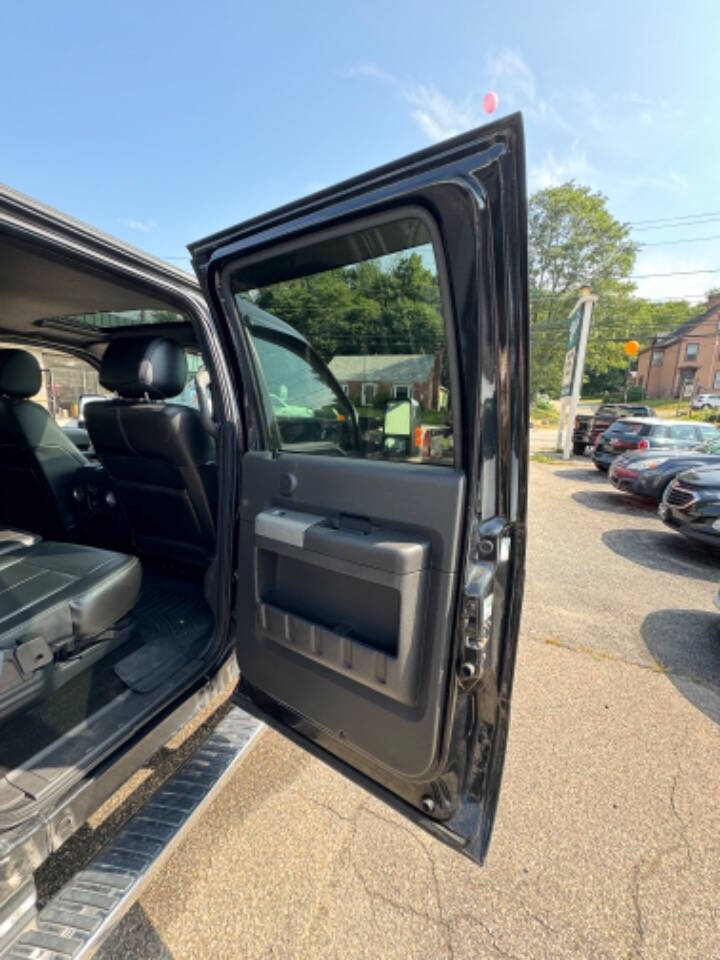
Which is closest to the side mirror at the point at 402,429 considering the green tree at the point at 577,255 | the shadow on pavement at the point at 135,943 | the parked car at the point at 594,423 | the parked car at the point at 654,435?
the shadow on pavement at the point at 135,943

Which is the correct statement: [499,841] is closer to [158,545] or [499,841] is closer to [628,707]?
[628,707]

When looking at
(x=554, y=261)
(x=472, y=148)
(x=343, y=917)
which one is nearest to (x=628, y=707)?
(x=343, y=917)

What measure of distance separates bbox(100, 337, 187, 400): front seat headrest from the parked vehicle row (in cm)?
497

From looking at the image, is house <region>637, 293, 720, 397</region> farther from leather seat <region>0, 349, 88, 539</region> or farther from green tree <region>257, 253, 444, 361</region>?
leather seat <region>0, 349, 88, 539</region>

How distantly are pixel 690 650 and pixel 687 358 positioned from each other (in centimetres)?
4559

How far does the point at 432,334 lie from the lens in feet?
3.79

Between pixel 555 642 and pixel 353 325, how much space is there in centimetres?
280

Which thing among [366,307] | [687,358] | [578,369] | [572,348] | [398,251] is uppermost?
[687,358]

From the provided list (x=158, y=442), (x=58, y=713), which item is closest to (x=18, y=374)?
(x=158, y=442)

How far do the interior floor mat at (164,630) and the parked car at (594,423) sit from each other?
45.4ft

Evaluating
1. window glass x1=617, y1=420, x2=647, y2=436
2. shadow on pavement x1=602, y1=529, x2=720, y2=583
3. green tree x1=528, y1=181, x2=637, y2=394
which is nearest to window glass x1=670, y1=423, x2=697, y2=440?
window glass x1=617, y1=420, x2=647, y2=436

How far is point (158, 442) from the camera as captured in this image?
83.0 inches

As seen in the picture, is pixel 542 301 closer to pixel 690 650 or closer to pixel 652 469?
pixel 652 469

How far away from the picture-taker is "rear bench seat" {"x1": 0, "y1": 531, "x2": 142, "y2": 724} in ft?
4.79
